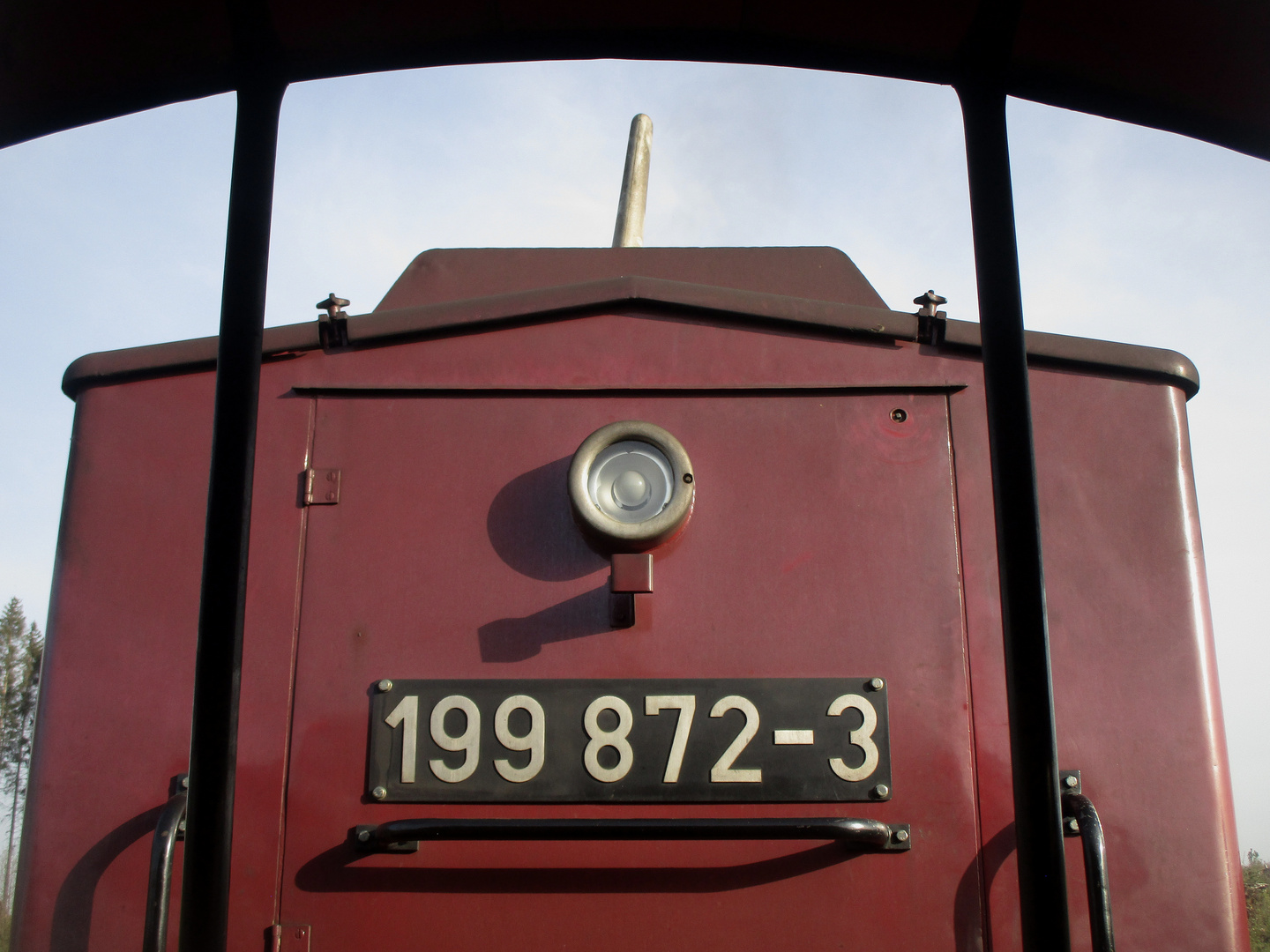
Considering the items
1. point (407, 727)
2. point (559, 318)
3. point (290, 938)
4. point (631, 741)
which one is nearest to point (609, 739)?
point (631, 741)

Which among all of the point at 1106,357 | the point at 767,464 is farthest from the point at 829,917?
the point at 1106,357

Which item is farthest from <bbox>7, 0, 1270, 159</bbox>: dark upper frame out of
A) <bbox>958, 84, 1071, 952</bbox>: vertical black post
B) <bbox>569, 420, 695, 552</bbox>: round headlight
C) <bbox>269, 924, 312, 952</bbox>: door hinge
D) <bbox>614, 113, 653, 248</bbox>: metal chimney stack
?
<bbox>614, 113, 653, 248</bbox>: metal chimney stack

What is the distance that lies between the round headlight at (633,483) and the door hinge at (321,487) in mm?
429

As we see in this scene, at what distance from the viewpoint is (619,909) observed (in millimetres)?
1524

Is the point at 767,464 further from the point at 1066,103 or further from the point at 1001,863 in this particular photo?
the point at 1066,103

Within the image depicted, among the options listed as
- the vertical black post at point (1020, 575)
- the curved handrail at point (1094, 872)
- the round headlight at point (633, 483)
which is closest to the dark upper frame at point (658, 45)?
the vertical black post at point (1020, 575)

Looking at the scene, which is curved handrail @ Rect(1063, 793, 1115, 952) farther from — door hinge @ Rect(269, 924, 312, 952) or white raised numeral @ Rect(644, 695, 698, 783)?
door hinge @ Rect(269, 924, 312, 952)

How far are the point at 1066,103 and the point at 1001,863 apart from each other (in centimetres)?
114

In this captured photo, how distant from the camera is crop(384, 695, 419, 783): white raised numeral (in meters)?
1.58

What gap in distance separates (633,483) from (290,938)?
2.82 ft

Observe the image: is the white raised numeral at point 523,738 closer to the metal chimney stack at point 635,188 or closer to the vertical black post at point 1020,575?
the vertical black post at point 1020,575

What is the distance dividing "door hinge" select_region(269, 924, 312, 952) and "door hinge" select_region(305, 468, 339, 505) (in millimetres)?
667

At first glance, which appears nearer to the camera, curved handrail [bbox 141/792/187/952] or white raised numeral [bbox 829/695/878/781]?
curved handrail [bbox 141/792/187/952]

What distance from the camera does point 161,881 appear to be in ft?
4.51
